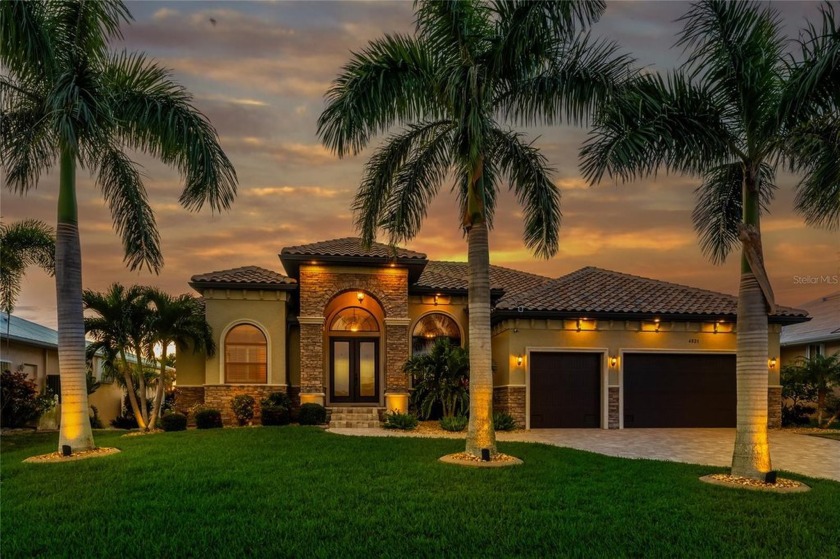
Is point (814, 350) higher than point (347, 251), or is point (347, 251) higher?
point (347, 251)

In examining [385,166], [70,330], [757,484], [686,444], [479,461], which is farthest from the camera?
[686,444]

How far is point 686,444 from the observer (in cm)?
1344

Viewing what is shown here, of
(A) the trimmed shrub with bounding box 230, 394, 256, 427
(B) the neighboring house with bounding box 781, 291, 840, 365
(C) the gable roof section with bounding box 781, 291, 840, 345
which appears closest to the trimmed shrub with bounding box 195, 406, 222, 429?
(A) the trimmed shrub with bounding box 230, 394, 256, 427

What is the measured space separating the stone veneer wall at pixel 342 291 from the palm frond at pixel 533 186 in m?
7.29

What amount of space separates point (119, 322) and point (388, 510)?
36.5ft

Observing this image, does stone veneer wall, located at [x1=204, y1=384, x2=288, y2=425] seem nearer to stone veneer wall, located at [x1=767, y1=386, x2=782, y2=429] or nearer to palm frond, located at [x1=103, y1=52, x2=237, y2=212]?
palm frond, located at [x1=103, y1=52, x2=237, y2=212]

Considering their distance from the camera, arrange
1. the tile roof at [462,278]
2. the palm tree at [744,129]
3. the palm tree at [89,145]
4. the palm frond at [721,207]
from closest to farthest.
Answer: the palm tree at [744,129], the palm tree at [89,145], the palm frond at [721,207], the tile roof at [462,278]

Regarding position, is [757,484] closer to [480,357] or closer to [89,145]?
[480,357]

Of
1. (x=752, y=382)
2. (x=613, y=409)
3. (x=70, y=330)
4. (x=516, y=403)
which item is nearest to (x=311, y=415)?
(x=516, y=403)

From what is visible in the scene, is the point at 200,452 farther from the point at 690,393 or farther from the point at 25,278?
the point at 690,393

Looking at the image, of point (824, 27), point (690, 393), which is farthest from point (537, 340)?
point (824, 27)

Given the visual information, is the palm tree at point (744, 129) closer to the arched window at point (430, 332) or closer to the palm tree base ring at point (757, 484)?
the palm tree base ring at point (757, 484)

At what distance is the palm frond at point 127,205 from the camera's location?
1133 cm

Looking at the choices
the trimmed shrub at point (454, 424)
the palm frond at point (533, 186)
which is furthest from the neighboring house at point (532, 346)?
the palm frond at point (533, 186)
